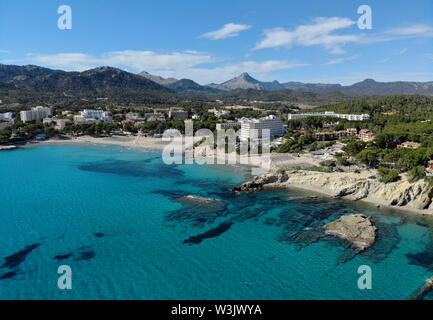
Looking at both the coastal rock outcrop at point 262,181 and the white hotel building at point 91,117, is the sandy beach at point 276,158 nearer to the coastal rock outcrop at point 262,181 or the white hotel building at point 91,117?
the coastal rock outcrop at point 262,181

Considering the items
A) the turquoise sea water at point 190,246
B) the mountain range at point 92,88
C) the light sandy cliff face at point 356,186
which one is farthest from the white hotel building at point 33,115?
the light sandy cliff face at point 356,186

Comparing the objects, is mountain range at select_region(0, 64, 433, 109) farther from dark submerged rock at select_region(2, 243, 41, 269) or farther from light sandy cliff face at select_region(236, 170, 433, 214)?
dark submerged rock at select_region(2, 243, 41, 269)

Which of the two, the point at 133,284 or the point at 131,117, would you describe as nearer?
the point at 133,284
